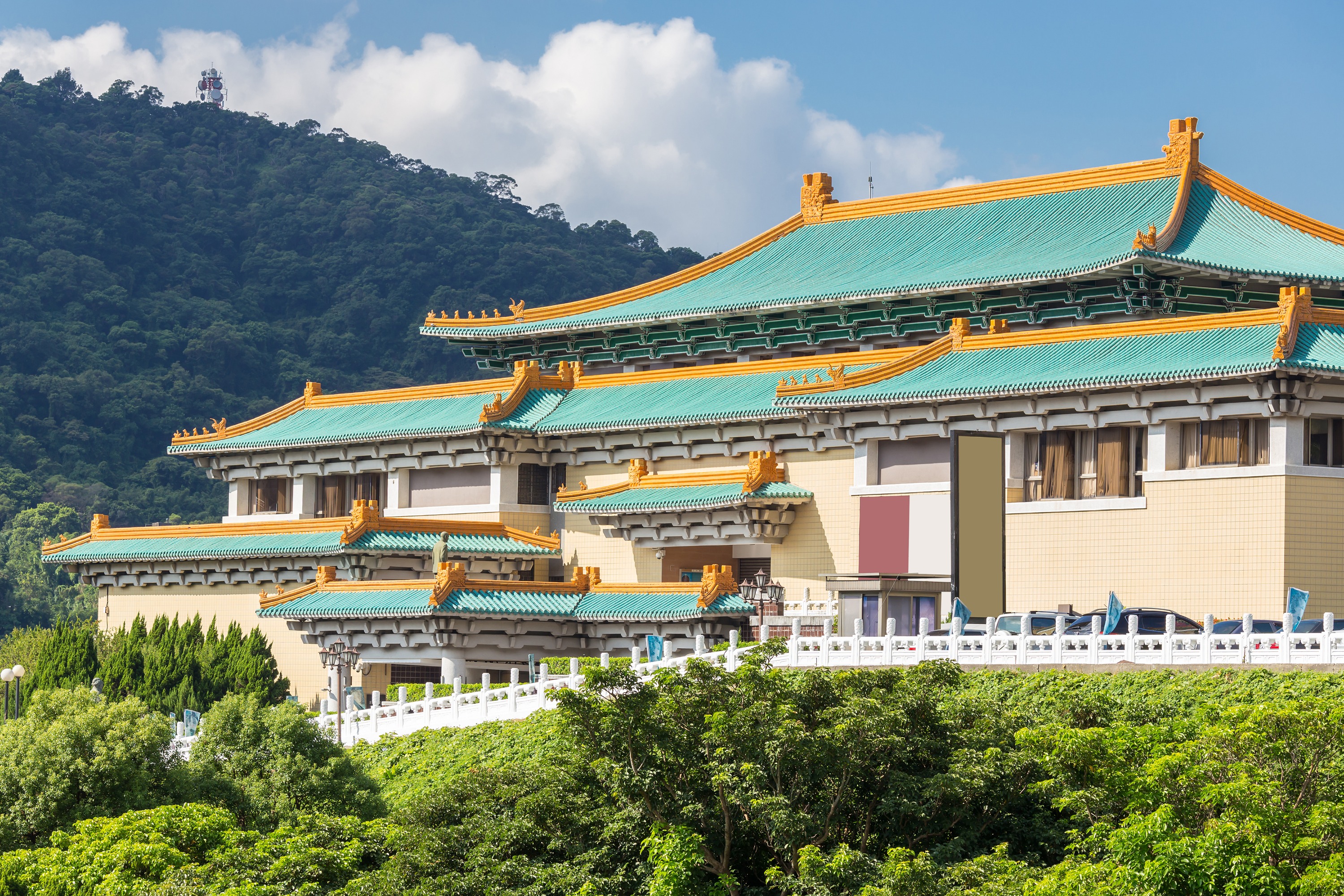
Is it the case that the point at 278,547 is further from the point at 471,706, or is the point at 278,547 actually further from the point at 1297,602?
the point at 1297,602

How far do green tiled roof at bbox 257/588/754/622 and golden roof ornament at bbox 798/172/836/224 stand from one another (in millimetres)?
16171

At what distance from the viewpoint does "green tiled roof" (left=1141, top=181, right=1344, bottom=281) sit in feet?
138

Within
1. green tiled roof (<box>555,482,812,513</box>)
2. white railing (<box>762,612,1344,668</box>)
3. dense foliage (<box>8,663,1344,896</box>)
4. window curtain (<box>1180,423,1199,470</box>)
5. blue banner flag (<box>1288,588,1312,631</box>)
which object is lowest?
dense foliage (<box>8,663,1344,896</box>)

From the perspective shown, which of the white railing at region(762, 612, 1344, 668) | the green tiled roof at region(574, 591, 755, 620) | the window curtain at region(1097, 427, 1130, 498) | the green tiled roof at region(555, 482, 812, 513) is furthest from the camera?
the green tiled roof at region(555, 482, 812, 513)

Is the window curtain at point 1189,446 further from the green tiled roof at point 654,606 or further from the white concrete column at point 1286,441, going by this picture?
the green tiled roof at point 654,606

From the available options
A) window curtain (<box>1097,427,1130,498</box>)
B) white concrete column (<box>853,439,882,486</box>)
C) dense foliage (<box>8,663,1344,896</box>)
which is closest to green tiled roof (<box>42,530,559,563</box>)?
white concrete column (<box>853,439,882,486</box>)

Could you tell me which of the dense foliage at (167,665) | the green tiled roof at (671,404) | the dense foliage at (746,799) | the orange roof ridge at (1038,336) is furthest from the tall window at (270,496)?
the dense foliage at (746,799)

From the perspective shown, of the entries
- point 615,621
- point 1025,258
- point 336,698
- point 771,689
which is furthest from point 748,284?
point 771,689

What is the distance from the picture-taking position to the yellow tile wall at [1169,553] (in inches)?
1443

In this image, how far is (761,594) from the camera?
138ft

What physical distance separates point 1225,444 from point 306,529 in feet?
82.3

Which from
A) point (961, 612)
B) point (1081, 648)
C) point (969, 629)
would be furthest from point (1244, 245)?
point (1081, 648)

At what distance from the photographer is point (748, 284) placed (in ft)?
169

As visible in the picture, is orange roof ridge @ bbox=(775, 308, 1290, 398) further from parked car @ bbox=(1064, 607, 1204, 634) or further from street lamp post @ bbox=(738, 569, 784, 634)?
parked car @ bbox=(1064, 607, 1204, 634)
